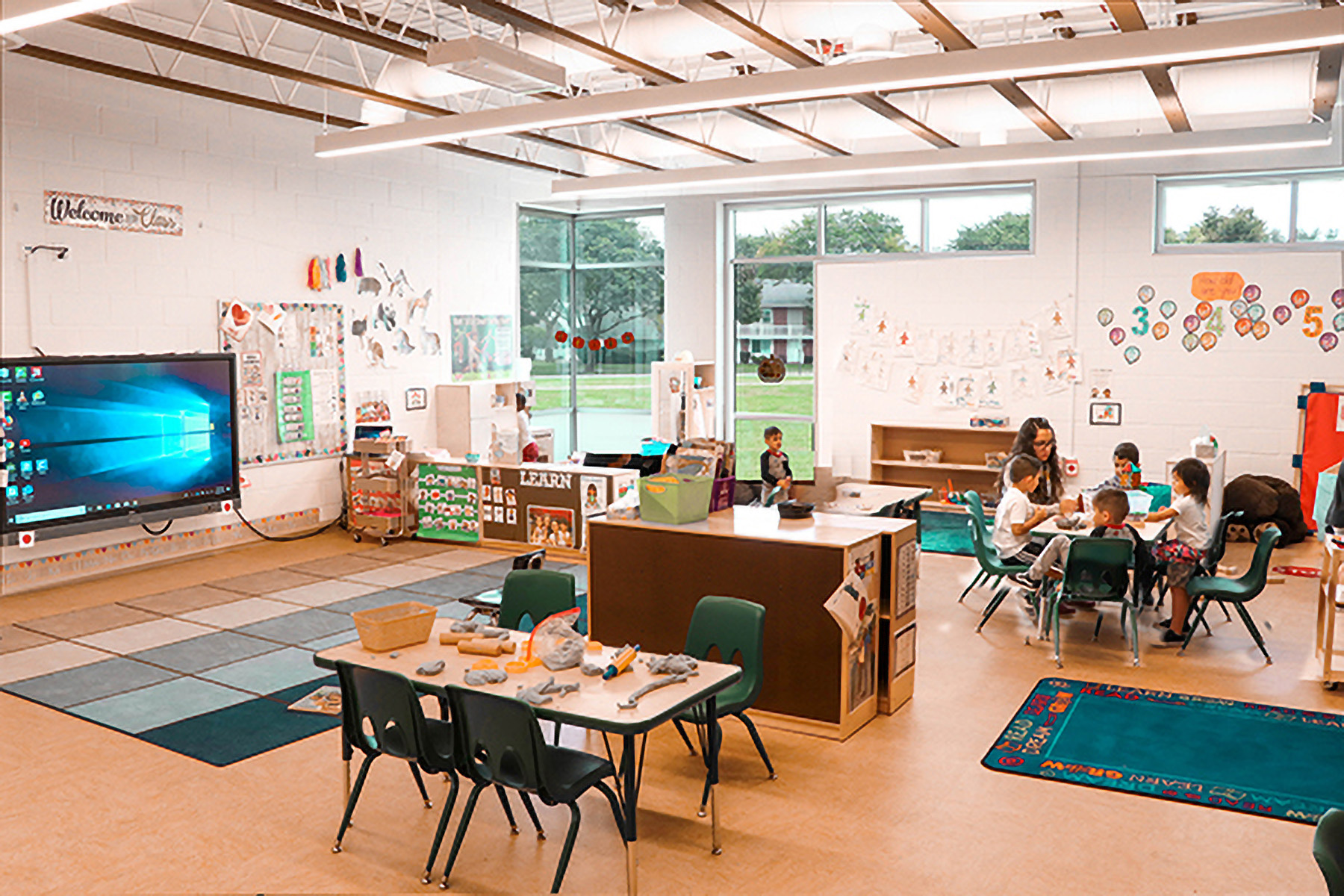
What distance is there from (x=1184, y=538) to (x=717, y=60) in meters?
5.87

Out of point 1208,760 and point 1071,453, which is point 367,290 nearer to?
point 1071,453

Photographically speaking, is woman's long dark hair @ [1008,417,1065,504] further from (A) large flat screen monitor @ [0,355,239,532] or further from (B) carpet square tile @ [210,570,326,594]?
(A) large flat screen monitor @ [0,355,239,532]

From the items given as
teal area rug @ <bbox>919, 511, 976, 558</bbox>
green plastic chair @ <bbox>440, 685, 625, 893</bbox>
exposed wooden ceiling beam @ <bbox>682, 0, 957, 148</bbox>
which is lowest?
teal area rug @ <bbox>919, 511, 976, 558</bbox>

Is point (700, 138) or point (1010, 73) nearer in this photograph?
point (1010, 73)

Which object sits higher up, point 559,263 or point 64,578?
point 559,263

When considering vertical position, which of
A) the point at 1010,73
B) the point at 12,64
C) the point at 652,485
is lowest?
the point at 652,485

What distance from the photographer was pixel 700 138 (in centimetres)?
1142

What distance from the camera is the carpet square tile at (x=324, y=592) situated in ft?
27.3

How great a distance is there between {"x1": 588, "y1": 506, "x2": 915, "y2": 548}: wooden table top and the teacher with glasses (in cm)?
236

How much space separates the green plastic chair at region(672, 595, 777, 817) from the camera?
489cm

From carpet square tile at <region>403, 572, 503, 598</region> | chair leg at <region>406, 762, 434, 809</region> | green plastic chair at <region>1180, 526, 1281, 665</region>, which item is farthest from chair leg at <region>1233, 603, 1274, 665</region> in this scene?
carpet square tile at <region>403, 572, 503, 598</region>

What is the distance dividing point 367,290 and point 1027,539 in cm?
750

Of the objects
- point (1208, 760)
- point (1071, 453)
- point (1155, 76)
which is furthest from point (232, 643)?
point (1071, 453)

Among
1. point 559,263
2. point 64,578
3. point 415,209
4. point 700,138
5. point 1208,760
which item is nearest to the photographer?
point 1208,760
